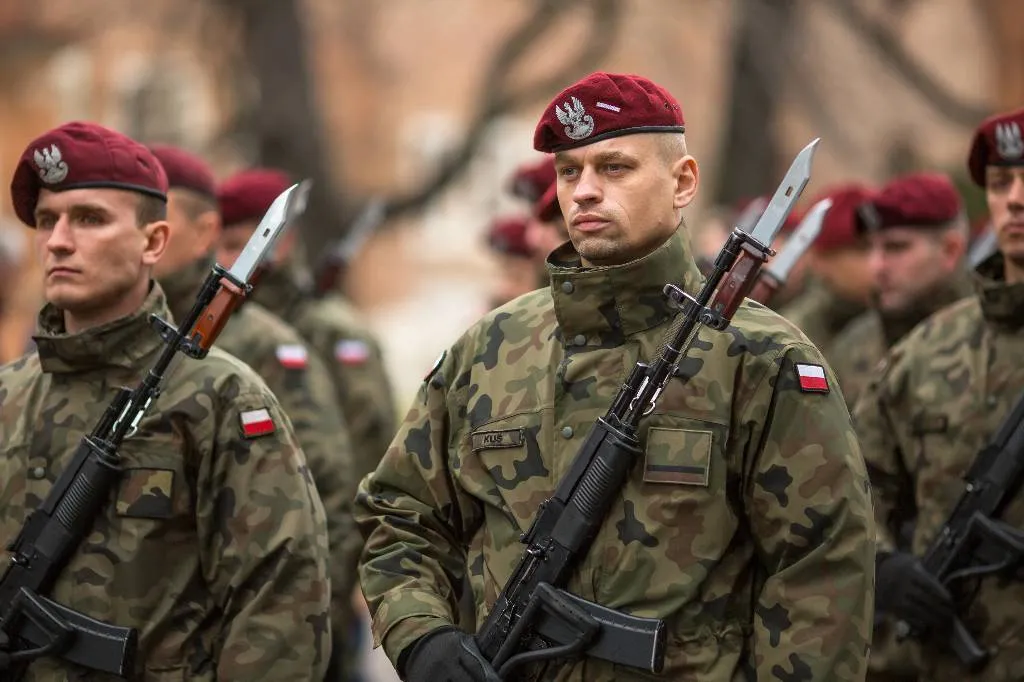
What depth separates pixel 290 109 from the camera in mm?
15172

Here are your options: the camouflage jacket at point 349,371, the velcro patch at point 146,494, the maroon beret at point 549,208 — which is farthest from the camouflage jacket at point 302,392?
the velcro patch at point 146,494

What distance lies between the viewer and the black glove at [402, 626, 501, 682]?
154 inches

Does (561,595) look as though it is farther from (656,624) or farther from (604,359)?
(604,359)

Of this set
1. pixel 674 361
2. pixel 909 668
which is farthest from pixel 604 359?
pixel 909 668

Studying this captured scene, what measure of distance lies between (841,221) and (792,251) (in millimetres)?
2471

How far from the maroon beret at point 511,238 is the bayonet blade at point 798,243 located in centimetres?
335

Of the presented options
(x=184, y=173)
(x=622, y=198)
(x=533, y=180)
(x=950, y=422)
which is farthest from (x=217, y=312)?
(x=533, y=180)

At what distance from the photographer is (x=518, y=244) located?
9656mm

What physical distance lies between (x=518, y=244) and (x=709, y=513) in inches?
231

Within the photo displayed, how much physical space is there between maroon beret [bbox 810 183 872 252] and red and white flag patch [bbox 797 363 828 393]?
415cm

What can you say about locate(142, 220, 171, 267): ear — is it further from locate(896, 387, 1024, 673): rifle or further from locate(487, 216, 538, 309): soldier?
locate(487, 216, 538, 309): soldier

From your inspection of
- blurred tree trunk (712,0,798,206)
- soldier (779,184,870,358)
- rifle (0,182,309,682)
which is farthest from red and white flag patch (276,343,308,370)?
blurred tree trunk (712,0,798,206)

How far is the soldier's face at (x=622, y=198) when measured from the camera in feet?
13.3

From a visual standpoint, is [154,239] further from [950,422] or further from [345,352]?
[345,352]
